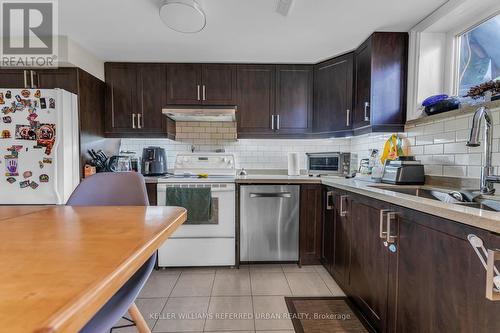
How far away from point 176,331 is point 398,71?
2.65m

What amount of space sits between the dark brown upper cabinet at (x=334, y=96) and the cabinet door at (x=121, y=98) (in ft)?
6.76

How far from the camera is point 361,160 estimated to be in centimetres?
263

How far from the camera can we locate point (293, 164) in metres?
2.82

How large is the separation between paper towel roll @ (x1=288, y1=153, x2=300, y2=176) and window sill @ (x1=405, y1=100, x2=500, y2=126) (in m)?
1.12

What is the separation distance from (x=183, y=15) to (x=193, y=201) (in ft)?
5.02

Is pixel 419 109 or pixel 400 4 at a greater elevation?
pixel 400 4

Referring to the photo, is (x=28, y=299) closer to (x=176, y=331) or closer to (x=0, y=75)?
(x=176, y=331)

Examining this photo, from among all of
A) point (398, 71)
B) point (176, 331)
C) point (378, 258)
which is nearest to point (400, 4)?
point (398, 71)

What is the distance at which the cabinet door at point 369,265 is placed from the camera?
1.33 meters

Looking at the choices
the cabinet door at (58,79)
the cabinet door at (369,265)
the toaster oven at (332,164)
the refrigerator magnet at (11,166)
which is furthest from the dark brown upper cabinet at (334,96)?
the refrigerator magnet at (11,166)

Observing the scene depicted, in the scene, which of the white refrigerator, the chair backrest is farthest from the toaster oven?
the white refrigerator

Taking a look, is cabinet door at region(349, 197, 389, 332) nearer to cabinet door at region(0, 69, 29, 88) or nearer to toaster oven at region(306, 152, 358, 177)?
toaster oven at region(306, 152, 358, 177)

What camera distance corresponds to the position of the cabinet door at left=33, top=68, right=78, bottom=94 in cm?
228

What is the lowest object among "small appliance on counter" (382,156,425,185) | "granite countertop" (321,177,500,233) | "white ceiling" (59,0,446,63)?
"granite countertop" (321,177,500,233)
